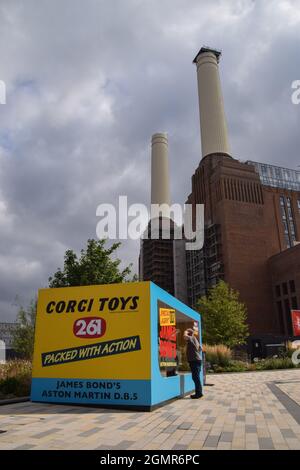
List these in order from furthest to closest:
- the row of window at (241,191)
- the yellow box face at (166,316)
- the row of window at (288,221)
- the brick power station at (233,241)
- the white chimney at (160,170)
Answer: the white chimney at (160,170) < the row of window at (288,221) < the row of window at (241,191) < the brick power station at (233,241) < the yellow box face at (166,316)

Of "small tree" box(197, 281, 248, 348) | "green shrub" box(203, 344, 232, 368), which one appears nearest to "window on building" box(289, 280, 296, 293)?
"small tree" box(197, 281, 248, 348)

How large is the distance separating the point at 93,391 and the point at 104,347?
40.5 inches

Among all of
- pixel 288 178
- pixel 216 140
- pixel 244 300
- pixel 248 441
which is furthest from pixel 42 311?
pixel 288 178

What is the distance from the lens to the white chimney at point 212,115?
76750 millimetres

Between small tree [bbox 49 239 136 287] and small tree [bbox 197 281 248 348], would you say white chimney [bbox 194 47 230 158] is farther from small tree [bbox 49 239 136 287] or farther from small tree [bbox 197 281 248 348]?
small tree [bbox 49 239 136 287]

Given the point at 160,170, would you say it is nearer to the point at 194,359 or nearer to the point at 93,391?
the point at 194,359

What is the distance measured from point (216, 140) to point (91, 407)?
73719 mm

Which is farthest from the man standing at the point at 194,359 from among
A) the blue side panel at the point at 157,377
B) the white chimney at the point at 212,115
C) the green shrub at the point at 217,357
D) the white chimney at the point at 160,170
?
the white chimney at the point at 160,170

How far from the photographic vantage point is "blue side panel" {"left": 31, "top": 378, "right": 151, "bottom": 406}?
823cm

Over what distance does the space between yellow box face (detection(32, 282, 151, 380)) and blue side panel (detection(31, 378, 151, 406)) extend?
14cm

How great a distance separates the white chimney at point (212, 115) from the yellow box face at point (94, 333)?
233 feet

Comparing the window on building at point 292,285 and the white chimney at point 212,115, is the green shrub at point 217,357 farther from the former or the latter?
the white chimney at point 212,115
